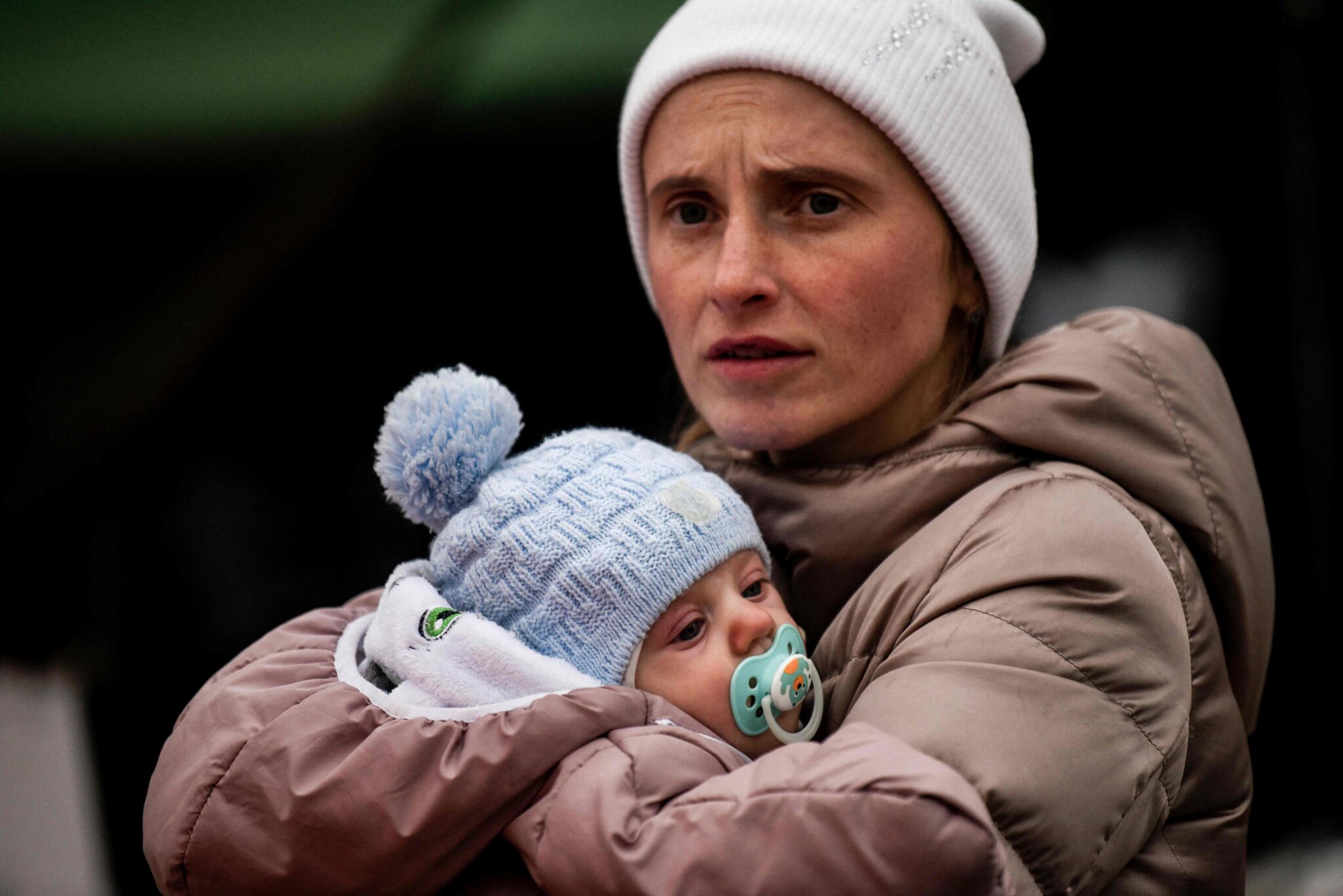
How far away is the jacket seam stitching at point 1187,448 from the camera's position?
1.26 metres

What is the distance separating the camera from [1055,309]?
2.47m

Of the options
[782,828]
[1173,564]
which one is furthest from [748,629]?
[1173,564]

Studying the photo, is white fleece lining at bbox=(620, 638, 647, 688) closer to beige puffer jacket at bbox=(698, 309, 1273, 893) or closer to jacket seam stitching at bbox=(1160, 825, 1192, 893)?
beige puffer jacket at bbox=(698, 309, 1273, 893)

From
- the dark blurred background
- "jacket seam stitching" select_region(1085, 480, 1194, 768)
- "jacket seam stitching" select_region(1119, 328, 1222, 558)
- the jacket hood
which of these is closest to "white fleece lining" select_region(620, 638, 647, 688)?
the jacket hood

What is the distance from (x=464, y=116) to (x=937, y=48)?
1.09 m

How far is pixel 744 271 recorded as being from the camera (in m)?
1.28

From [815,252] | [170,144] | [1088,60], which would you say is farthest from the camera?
[1088,60]

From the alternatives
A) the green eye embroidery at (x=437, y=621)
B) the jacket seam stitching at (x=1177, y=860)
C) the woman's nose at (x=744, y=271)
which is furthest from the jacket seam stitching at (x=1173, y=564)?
the green eye embroidery at (x=437, y=621)

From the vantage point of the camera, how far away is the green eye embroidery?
1074 mm

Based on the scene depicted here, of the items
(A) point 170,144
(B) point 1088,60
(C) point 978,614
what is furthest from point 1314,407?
(A) point 170,144

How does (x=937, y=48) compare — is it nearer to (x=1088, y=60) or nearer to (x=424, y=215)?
(x=424, y=215)

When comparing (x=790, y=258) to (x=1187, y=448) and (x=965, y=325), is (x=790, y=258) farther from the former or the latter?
(x=1187, y=448)

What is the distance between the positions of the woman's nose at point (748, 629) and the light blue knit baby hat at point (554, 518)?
5 cm

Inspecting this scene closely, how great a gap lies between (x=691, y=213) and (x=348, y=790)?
775 millimetres
